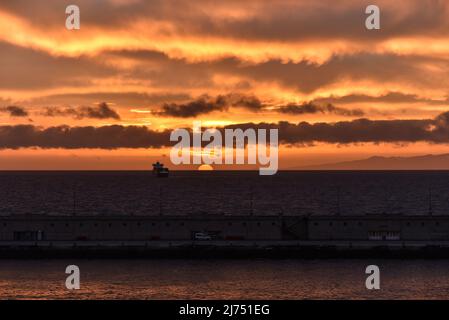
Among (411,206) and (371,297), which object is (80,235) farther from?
(411,206)

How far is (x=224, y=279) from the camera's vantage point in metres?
59.4

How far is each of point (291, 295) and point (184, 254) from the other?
73.3 ft

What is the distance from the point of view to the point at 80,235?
3061 inches

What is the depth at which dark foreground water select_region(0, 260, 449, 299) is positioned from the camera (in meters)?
52.5

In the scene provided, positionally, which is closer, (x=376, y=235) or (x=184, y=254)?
(x=184, y=254)

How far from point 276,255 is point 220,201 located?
124 metres

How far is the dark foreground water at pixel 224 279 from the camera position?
52.5 m

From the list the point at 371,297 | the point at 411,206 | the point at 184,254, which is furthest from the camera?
the point at 411,206
